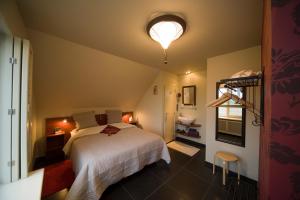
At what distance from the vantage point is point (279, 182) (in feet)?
1.65

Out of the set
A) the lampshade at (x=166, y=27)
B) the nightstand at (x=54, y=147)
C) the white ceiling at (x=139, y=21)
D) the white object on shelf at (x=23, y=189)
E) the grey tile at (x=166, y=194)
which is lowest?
the grey tile at (x=166, y=194)

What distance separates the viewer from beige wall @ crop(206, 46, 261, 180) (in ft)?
6.61

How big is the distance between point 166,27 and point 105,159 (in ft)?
6.61

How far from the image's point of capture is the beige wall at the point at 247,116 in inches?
79.3

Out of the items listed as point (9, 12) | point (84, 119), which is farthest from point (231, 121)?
point (84, 119)

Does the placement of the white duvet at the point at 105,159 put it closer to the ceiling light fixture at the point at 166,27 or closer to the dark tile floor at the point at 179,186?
the dark tile floor at the point at 179,186

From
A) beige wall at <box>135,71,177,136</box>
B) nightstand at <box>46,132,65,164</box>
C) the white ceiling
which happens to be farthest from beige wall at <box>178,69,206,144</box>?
nightstand at <box>46,132,65,164</box>

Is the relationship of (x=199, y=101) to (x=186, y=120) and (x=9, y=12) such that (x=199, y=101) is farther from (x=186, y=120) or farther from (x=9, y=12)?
(x=9, y=12)

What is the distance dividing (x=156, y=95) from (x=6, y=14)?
10.9 ft

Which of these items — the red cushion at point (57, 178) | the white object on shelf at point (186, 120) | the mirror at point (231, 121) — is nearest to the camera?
the red cushion at point (57, 178)

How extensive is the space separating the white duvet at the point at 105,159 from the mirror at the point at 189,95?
1942 millimetres

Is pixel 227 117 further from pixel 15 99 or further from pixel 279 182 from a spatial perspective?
pixel 15 99

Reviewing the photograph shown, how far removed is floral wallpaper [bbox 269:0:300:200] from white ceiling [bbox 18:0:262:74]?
0.92 m

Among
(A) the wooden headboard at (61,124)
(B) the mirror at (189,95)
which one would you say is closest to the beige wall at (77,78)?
(A) the wooden headboard at (61,124)
